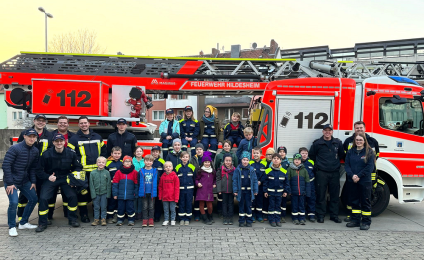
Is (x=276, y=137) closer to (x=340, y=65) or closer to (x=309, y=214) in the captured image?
(x=309, y=214)

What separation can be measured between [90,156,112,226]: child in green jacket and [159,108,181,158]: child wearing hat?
4.31ft

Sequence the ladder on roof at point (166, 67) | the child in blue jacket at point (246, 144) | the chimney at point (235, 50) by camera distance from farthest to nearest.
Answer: the chimney at point (235, 50) → the ladder on roof at point (166, 67) → the child in blue jacket at point (246, 144)

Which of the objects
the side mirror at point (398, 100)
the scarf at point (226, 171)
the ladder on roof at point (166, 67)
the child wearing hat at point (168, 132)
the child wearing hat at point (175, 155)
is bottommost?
the scarf at point (226, 171)

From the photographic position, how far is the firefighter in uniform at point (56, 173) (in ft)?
18.9

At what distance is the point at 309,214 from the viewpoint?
21.1 feet

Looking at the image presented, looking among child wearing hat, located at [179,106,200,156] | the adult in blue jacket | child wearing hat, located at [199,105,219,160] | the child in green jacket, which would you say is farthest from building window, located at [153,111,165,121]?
the adult in blue jacket

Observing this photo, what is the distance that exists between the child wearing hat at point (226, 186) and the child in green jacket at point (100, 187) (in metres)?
2.04

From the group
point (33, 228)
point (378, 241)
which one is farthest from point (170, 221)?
point (378, 241)

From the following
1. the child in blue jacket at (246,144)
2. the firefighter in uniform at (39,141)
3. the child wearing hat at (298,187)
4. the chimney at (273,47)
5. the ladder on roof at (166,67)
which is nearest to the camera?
the firefighter in uniform at (39,141)

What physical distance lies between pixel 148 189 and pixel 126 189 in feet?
1.30

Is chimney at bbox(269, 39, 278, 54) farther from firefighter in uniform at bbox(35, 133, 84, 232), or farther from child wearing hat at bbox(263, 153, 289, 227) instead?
firefighter in uniform at bbox(35, 133, 84, 232)

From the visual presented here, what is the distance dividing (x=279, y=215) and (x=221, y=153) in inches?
63.6

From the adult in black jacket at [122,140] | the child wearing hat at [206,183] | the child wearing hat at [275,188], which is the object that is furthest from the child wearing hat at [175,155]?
the child wearing hat at [275,188]

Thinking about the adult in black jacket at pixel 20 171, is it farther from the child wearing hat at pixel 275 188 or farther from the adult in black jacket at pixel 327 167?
the adult in black jacket at pixel 327 167
